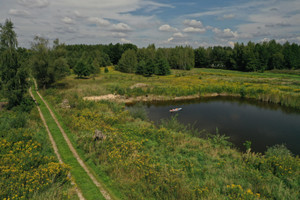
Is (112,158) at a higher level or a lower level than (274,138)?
higher

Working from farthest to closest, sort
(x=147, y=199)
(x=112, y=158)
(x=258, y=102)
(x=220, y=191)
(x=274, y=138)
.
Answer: (x=258, y=102) < (x=274, y=138) < (x=112, y=158) < (x=220, y=191) < (x=147, y=199)

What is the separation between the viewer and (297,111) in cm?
3052

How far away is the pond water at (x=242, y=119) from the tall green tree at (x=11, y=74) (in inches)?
619

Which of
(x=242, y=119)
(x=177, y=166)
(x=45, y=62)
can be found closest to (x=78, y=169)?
(x=177, y=166)

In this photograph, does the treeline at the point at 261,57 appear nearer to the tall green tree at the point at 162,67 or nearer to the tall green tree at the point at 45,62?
the tall green tree at the point at 162,67

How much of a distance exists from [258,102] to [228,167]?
30.4m

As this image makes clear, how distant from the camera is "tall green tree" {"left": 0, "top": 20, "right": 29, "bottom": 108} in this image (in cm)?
2034

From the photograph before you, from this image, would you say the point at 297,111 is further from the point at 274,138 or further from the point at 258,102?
the point at 274,138

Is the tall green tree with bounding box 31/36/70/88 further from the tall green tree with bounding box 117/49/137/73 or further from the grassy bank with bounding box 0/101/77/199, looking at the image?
the tall green tree with bounding box 117/49/137/73

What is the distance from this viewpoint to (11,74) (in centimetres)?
2059

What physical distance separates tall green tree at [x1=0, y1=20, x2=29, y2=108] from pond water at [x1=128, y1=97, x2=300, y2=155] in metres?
15.7

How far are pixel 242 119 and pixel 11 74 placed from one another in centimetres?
2974

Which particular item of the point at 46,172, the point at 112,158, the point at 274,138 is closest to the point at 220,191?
the point at 112,158

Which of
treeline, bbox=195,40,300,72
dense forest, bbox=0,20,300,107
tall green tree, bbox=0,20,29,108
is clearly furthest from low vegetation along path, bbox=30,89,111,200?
treeline, bbox=195,40,300,72
